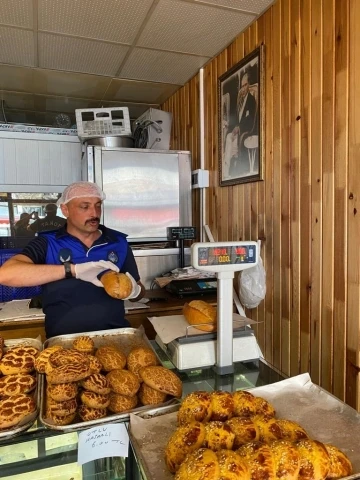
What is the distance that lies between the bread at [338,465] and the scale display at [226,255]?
587 mm

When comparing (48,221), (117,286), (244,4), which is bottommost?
(117,286)

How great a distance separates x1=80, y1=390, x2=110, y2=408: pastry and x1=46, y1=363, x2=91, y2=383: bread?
38mm

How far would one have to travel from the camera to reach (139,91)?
3410 millimetres

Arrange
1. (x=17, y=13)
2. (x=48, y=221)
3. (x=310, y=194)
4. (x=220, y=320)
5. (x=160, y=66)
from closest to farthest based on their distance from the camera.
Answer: (x=220, y=320)
(x=310, y=194)
(x=17, y=13)
(x=160, y=66)
(x=48, y=221)

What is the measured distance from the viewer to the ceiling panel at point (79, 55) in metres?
2.45

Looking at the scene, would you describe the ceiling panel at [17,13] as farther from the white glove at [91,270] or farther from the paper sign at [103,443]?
the paper sign at [103,443]

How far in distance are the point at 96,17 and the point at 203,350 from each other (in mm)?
1952

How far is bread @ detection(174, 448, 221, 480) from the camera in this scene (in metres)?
0.61

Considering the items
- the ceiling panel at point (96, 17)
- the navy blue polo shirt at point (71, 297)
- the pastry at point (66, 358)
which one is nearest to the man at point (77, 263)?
the navy blue polo shirt at point (71, 297)

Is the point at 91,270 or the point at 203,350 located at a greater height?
the point at 91,270

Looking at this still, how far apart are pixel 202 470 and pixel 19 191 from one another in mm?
3293

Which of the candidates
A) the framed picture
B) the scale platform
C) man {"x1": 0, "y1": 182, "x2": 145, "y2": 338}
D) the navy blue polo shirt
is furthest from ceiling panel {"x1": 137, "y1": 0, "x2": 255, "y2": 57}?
the scale platform

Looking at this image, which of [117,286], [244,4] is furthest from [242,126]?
[117,286]

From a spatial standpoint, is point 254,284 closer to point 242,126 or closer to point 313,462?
point 242,126
